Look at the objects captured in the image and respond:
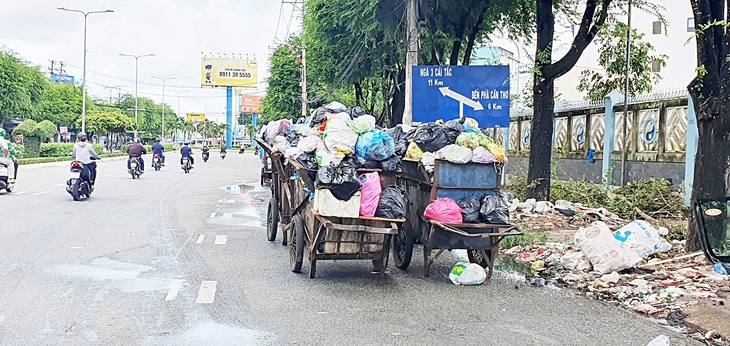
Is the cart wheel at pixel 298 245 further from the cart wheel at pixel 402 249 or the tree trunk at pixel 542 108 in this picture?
the tree trunk at pixel 542 108

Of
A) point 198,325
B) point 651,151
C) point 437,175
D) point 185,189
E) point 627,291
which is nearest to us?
point 198,325

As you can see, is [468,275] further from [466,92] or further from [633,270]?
[466,92]

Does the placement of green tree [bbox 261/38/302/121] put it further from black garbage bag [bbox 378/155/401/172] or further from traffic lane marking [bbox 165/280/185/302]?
traffic lane marking [bbox 165/280/185/302]

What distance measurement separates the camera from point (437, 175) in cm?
816

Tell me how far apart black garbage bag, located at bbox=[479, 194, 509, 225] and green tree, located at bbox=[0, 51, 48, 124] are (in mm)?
44252

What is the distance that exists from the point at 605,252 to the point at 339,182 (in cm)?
331

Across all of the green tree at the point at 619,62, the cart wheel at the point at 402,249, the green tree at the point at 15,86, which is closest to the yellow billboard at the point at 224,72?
the green tree at the point at 15,86

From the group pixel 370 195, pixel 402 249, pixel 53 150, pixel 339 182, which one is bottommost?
pixel 402 249

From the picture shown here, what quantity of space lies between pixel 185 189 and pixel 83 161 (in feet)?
17.7

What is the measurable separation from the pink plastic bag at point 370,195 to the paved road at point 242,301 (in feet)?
2.75

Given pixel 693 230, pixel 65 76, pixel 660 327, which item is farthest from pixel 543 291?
pixel 65 76

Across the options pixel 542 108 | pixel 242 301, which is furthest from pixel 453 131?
pixel 542 108

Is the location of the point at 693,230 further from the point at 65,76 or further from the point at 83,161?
the point at 65,76

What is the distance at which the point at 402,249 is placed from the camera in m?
9.12
